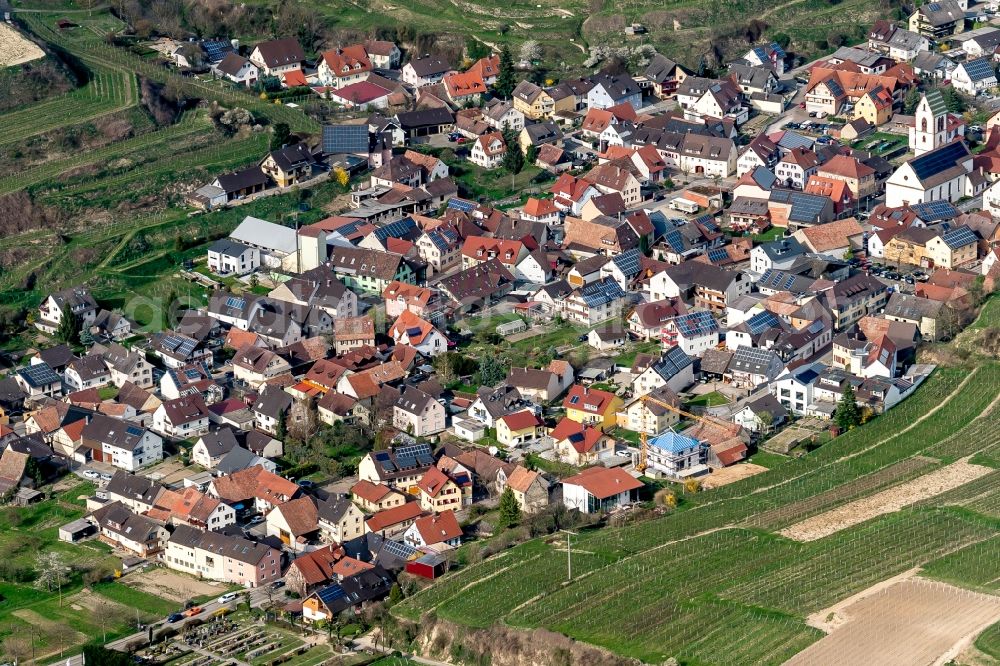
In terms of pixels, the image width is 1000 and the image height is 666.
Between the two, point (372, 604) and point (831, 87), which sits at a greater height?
point (831, 87)

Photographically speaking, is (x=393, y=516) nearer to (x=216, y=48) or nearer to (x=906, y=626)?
(x=906, y=626)

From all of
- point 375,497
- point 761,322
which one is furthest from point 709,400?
point 375,497

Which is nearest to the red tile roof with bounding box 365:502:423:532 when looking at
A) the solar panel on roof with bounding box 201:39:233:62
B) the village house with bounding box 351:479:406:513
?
the village house with bounding box 351:479:406:513

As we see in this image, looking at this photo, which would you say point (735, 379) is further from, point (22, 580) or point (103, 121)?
point (103, 121)

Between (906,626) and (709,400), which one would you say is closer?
(906,626)

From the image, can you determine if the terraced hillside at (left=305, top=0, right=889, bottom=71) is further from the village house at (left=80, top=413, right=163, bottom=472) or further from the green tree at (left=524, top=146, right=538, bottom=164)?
the village house at (left=80, top=413, right=163, bottom=472)

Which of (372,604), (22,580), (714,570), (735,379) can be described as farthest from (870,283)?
(22,580)
